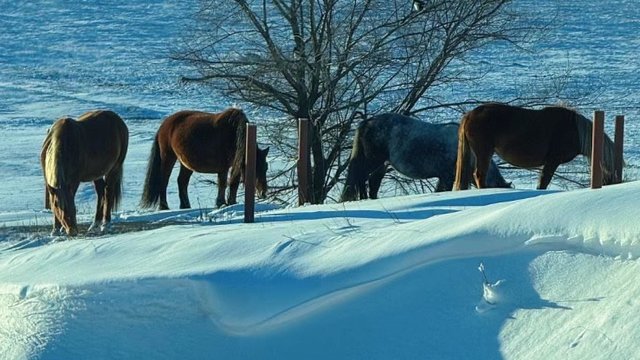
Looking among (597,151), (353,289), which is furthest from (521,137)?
(353,289)

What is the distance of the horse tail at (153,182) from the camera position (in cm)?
1605

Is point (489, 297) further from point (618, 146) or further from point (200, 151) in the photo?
point (200, 151)

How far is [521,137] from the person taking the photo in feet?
46.3

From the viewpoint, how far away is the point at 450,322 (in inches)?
208

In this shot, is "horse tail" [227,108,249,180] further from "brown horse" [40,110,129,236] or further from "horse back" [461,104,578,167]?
"horse back" [461,104,578,167]

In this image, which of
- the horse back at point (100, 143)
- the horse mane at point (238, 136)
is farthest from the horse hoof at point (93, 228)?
the horse mane at point (238, 136)

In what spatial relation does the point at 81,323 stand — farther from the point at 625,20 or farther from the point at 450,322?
the point at 625,20

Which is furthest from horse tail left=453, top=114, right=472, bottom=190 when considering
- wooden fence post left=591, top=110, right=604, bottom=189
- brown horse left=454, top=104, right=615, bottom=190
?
wooden fence post left=591, top=110, right=604, bottom=189

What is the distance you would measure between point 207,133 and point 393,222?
8.63 meters

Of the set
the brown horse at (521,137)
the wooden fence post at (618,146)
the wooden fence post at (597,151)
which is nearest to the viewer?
the wooden fence post at (597,151)

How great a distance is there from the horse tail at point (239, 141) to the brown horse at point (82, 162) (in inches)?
87.6

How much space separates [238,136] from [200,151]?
950mm

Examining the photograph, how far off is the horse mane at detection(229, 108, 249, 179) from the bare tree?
3.93 ft

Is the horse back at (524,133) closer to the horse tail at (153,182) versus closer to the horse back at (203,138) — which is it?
the horse back at (203,138)
